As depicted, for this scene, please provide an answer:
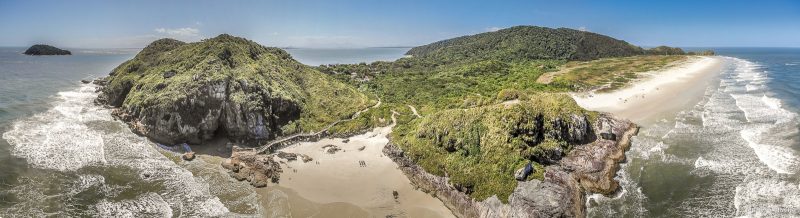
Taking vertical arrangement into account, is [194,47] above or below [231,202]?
above

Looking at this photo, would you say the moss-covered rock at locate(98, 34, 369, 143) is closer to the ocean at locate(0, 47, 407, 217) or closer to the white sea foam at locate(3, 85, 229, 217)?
the white sea foam at locate(3, 85, 229, 217)

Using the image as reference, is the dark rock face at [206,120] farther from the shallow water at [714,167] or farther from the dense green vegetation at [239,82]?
the shallow water at [714,167]

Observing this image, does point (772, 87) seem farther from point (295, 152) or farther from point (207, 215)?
point (207, 215)

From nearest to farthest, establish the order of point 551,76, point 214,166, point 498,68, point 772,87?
point 214,166
point 772,87
point 551,76
point 498,68

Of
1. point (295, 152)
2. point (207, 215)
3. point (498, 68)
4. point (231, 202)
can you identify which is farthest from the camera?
point (498, 68)

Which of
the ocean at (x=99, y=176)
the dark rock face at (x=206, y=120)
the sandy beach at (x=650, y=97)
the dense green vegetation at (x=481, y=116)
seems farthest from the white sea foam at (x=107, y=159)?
the sandy beach at (x=650, y=97)

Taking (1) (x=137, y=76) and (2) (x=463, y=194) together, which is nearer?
(2) (x=463, y=194)

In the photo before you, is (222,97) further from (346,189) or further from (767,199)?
(767,199)

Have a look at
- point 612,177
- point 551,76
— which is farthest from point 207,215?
point 551,76
